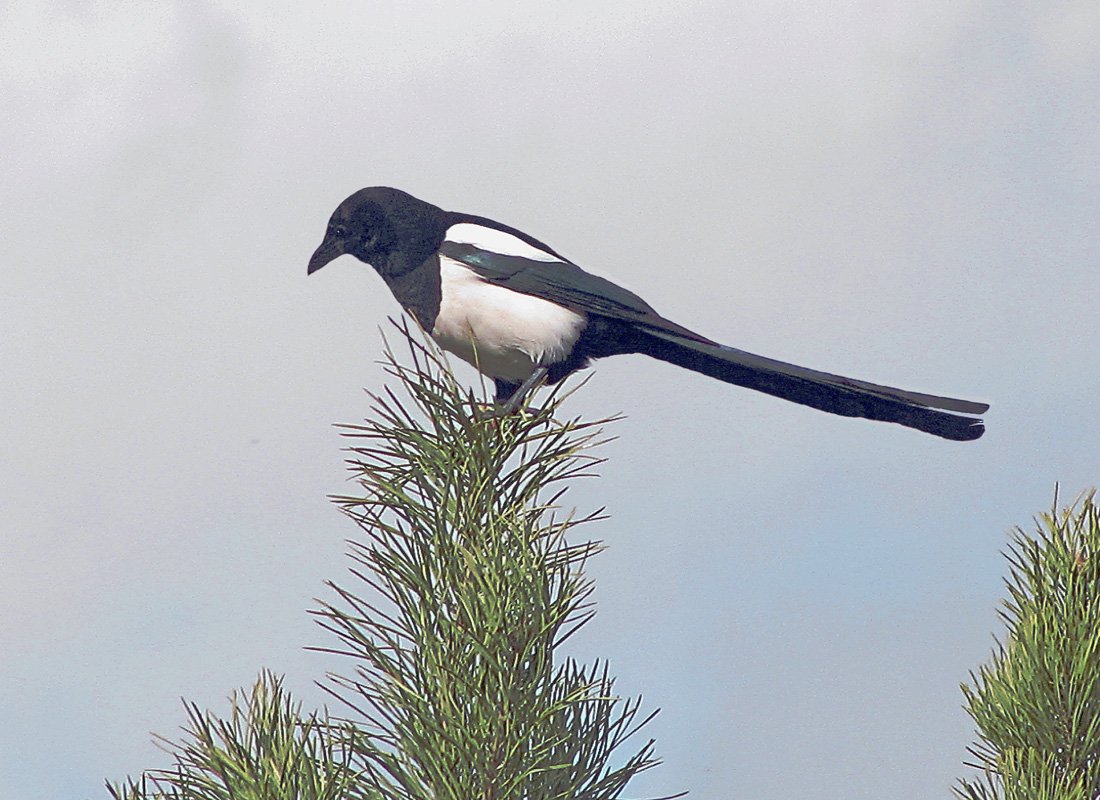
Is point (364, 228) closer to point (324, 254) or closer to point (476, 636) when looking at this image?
point (324, 254)

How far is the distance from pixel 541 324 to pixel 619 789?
1.37m

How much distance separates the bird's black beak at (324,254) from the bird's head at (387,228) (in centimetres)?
2

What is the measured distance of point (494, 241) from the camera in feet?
8.57

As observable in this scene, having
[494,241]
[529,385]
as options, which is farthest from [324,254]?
Result: [529,385]

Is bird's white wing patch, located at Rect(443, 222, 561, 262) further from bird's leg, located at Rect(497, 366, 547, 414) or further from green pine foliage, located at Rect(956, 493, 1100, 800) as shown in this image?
green pine foliage, located at Rect(956, 493, 1100, 800)

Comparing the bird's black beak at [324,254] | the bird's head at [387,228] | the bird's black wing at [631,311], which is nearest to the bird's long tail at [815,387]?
the bird's black wing at [631,311]

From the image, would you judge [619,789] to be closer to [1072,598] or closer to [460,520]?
[460,520]

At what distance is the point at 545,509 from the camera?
137cm

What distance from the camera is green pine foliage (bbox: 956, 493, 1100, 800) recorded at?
1408 mm

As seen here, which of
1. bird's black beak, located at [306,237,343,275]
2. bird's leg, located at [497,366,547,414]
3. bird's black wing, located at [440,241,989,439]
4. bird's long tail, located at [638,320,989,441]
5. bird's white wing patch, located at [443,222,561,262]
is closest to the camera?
bird's long tail, located at [638,320,989,441]

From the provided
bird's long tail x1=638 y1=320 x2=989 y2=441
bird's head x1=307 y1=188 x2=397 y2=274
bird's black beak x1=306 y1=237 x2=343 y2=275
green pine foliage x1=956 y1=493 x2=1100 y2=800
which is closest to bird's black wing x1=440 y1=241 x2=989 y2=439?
bird's long tail x1=638 y1=320 x2=989 y2=441

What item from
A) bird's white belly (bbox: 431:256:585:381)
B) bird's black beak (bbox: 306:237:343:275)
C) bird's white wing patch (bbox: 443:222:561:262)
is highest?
bird's black beak (bbox: 306:237:343:275)

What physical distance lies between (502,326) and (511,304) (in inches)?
1.9

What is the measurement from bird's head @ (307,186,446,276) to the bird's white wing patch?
0.13ft
